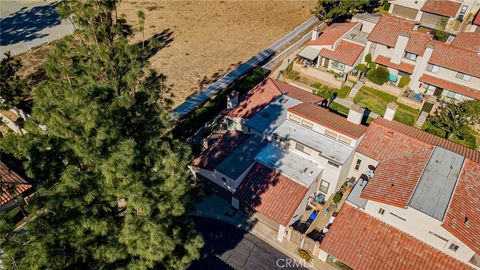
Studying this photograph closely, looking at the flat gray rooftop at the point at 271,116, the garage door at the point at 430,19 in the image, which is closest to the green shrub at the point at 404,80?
the flat gray rooftop at the point at 271,116

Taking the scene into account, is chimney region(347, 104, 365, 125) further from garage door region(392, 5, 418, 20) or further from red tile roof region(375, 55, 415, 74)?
garage door region(392, 5, 418, 20)

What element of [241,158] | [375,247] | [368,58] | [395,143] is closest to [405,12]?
[368,58]

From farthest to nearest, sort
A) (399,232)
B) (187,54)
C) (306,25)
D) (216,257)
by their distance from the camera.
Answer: (306,25) < (187,54) < (216,257) < (399,232)

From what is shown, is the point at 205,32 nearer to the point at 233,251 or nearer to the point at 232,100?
the point at 232,100

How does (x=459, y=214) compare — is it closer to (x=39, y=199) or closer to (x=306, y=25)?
Answer: (x=39, y=199)

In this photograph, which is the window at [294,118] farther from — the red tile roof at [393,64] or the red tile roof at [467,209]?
the red tile roof at [393,64]

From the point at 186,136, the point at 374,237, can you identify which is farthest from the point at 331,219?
the point at 186,136
